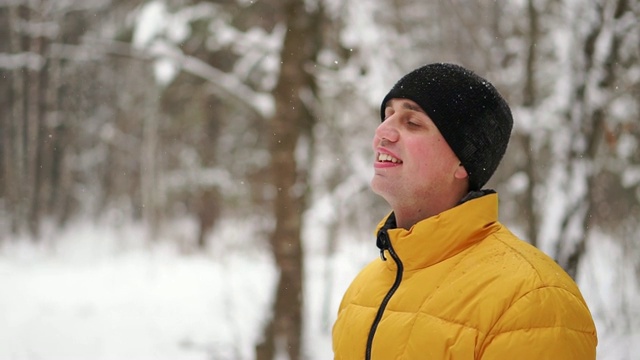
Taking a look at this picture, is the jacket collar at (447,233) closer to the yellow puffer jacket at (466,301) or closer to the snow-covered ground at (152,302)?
the yellow puffer jacket at (466,301)

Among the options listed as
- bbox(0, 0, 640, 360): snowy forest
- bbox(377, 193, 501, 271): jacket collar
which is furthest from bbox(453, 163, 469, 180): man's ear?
bbox(0, 0, 640, 360): snowy forest

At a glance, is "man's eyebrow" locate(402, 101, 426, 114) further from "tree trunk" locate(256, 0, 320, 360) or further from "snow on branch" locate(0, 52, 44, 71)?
"snow on branch" locate(0, 52, 44, 71)

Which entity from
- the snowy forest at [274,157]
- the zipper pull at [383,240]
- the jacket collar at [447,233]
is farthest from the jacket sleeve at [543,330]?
the snowy forest at [274,157]

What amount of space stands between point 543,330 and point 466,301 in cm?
18

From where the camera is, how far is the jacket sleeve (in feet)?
3.87

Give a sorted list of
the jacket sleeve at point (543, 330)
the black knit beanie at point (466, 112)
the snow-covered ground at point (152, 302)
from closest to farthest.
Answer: the jacket sleeve at point (543, 330), the black knit beanie at point (466, 112), the snow-covered ground at point (152, 302)

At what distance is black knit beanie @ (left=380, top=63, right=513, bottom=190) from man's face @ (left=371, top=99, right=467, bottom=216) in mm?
32

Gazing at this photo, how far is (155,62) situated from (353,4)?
2.42 metres

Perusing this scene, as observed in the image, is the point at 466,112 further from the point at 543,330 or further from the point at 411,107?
the point at 543,330

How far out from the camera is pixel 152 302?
10.2 meters

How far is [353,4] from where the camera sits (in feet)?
19.3

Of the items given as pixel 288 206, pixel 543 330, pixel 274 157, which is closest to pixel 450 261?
pixel 543 330

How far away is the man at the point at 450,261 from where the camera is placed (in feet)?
4.05

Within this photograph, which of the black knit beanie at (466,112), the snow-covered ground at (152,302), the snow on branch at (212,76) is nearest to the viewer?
the black knit beanie at (466,112)
